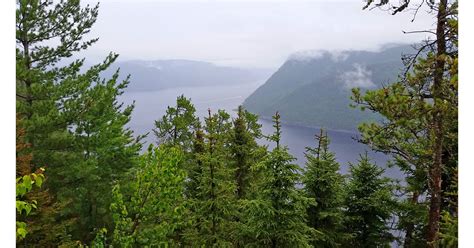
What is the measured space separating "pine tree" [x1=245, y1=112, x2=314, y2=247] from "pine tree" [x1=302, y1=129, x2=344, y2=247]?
169 inches

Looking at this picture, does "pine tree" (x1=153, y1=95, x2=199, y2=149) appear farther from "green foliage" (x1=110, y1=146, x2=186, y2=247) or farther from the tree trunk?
the tree trunk

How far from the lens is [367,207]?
17547 millimetres

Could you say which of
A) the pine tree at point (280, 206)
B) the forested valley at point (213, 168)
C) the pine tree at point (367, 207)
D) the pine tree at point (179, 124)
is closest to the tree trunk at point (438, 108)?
the forested valley at point (213, 168)

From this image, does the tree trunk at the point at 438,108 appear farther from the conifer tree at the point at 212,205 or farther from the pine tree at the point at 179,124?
the pine tree at the point at 179,124

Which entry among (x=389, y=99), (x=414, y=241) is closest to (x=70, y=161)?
(x=389, y=99)

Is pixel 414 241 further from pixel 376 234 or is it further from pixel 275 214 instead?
pixel 275 214

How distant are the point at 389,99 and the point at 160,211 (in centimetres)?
534

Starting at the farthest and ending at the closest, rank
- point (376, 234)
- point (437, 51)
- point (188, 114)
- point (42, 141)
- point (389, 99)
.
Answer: point (188, 114), point (376, 234), point (42, 141), point (437, 51), point (389, 99)

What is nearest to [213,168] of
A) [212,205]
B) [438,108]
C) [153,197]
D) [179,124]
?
[212,205]

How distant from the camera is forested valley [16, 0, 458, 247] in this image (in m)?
8.02

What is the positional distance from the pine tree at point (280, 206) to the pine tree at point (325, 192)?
14.1 feet

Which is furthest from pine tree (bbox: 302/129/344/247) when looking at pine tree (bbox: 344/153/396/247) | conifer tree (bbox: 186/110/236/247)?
conifer tree (bbox: 186/110/236/247)

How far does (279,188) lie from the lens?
13.0 metres

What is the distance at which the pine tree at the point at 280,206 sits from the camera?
12.8m
